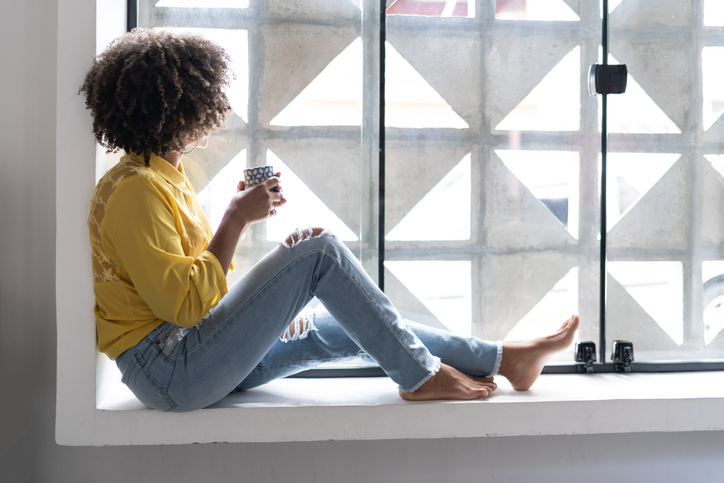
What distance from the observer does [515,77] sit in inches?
73.4

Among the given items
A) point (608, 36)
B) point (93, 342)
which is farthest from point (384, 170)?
point (93, 342)

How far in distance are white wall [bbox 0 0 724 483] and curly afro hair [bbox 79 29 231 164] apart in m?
0.44

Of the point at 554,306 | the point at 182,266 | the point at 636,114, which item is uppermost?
the point at 636,114

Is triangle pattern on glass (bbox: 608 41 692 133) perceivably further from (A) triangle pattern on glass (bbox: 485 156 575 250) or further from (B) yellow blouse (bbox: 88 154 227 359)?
(B) yellow blouse (bbox: 88 154 227 359)

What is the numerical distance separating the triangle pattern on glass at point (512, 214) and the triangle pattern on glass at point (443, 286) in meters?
0.17

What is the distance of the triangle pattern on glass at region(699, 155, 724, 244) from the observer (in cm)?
193

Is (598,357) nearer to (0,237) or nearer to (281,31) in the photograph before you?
(281,31)

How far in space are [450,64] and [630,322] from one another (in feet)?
3.60

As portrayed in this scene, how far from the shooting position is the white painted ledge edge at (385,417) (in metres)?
1.41

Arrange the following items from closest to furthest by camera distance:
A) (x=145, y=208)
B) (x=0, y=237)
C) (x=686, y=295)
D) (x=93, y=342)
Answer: (x=145, y=208)
(x=93, y=342)
(x=0, y=237)
(x=686, y=295)

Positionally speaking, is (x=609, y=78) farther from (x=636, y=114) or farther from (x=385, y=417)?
(x=385, y=417)

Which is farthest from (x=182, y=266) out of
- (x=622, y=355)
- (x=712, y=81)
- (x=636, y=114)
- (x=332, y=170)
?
(x=712, y=81)

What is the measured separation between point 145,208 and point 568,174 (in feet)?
4.56

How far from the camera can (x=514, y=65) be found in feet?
6.11
